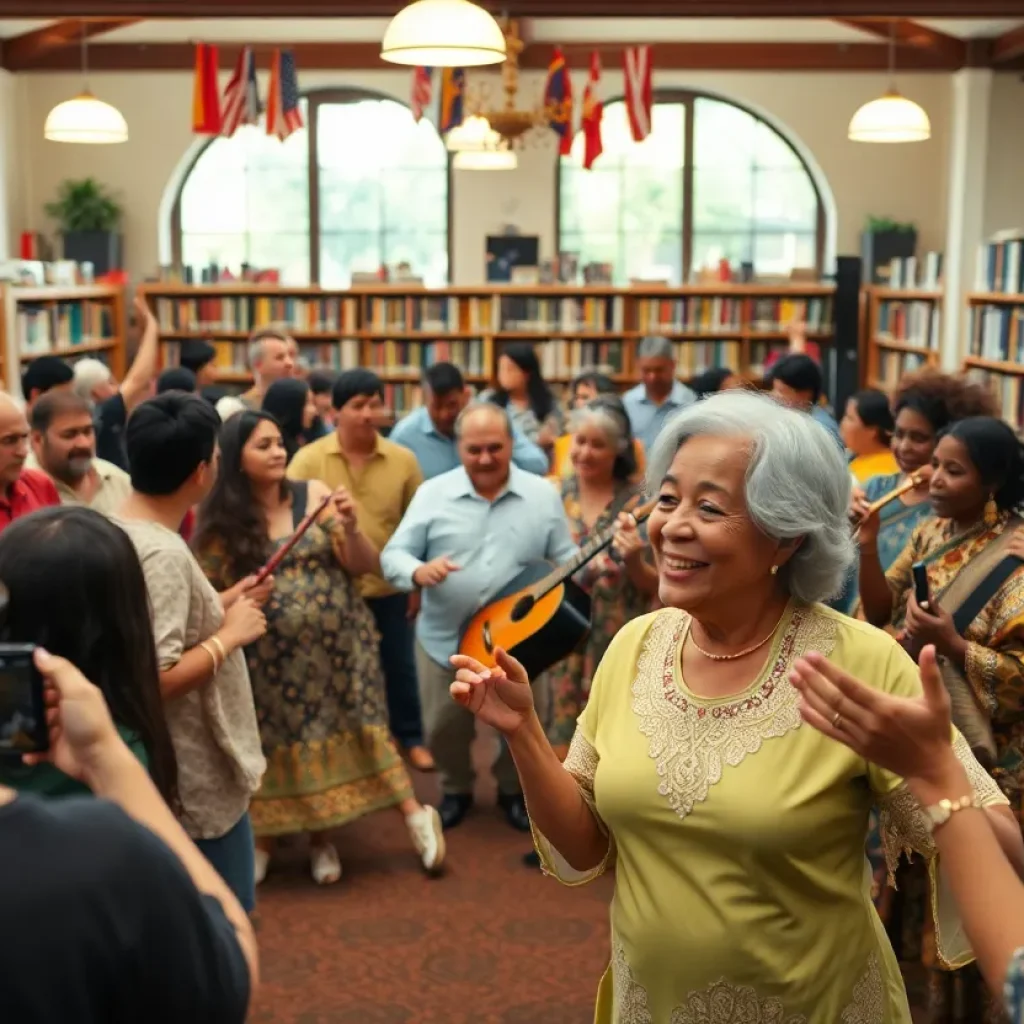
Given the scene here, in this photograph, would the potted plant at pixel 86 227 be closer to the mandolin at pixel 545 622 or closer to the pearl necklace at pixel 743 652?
the mandolin at pixel 545 622

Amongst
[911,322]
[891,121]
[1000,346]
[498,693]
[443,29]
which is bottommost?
[498,693]

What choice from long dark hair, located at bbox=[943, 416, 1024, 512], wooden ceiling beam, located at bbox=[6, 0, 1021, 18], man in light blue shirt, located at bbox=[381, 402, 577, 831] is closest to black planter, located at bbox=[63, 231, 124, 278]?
wooden ceiling beam, located at bbox=[6, 0, 1021, 18]

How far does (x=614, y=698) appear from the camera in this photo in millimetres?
2068

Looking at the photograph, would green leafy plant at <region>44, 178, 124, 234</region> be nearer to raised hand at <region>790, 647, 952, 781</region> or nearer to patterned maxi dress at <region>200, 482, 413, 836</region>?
patterned maxi dress at <region>200, 482, 413, 836</region>

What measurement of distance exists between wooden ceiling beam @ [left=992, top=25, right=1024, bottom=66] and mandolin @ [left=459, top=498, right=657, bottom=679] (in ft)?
24.1

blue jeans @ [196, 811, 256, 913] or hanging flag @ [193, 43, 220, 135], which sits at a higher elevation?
hanging flag @ [193, 43, 220, 135]

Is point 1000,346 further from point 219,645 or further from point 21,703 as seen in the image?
point 21,703

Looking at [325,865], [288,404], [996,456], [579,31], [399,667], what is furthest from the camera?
[579,31]

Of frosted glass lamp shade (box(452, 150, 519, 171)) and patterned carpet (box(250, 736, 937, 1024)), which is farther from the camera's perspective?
frosted glass lamp shade (box(452, 150, 519, 171))

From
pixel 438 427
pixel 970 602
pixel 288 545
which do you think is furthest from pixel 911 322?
pixel 288 545

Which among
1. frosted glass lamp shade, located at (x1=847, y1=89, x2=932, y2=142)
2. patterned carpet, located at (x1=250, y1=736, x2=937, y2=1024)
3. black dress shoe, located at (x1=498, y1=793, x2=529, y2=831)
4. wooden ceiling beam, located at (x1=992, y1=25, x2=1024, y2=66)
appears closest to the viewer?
patterned carpet, located at (x1=250, y1=736, x2=937, y2=1024)

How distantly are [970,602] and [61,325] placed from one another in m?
8.22

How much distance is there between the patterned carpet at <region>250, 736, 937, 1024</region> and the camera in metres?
3.76

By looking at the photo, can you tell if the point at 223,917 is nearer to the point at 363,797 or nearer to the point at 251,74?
the point at 363,797
